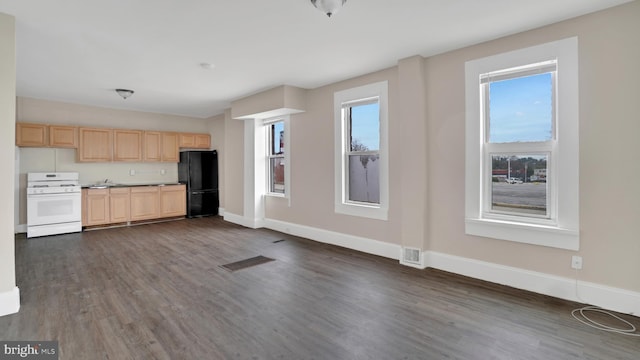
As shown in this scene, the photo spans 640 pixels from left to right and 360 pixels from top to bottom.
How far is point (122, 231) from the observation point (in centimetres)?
624

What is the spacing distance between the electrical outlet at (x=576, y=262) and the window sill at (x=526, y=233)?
8 centimetres

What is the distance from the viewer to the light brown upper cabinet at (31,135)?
5.63m

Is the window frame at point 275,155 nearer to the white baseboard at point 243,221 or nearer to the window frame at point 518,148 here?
the white baseboard at point 243,221

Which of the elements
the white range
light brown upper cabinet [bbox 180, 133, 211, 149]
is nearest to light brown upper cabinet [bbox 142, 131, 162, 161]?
light brown upper cabinet [bbox 180, 133, 211, 149]

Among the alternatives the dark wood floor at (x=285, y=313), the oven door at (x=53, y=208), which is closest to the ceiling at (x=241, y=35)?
the oven door at (x=53, y=208)

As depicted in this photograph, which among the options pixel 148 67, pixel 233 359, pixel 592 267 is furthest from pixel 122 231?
pixel 592 267

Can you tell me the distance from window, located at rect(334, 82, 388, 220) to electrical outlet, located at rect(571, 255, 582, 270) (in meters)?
2.08

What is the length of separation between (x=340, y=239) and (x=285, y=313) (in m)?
2.35

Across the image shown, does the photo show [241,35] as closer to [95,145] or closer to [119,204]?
[95,145]

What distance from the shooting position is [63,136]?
609 cm

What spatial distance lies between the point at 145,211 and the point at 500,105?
7.16 metres

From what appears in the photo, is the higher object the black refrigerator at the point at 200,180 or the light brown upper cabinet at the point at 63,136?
the light brown upper cabinet at the point at 63,136

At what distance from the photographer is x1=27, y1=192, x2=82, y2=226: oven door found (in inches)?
220

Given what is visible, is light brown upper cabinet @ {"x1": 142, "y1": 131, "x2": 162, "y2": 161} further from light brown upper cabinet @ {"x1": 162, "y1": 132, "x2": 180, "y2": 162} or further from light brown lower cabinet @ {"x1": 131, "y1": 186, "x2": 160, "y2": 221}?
light brown lower cabinet @ {"x1": 131, "y1": 186, "x2": 160, "y2": 221}
